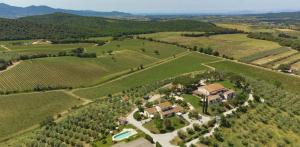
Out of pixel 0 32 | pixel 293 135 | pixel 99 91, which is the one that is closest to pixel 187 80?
pixel 99 91

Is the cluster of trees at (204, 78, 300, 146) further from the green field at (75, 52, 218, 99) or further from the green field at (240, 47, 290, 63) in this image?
the green field at (240, 47, 290, 63)

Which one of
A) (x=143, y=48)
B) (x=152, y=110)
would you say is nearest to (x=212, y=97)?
(x=152, y=110)

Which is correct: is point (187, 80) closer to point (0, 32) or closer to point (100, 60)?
point (100, 60)

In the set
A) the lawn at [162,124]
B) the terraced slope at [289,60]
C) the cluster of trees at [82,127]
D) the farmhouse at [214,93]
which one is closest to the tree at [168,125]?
the lawn at [162,124]

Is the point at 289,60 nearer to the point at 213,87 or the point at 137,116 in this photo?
the point at 213,87

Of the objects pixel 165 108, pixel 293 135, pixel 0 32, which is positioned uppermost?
pixel 0 32

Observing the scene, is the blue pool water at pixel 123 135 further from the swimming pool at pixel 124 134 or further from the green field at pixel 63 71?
the green field at pixel 63 71
